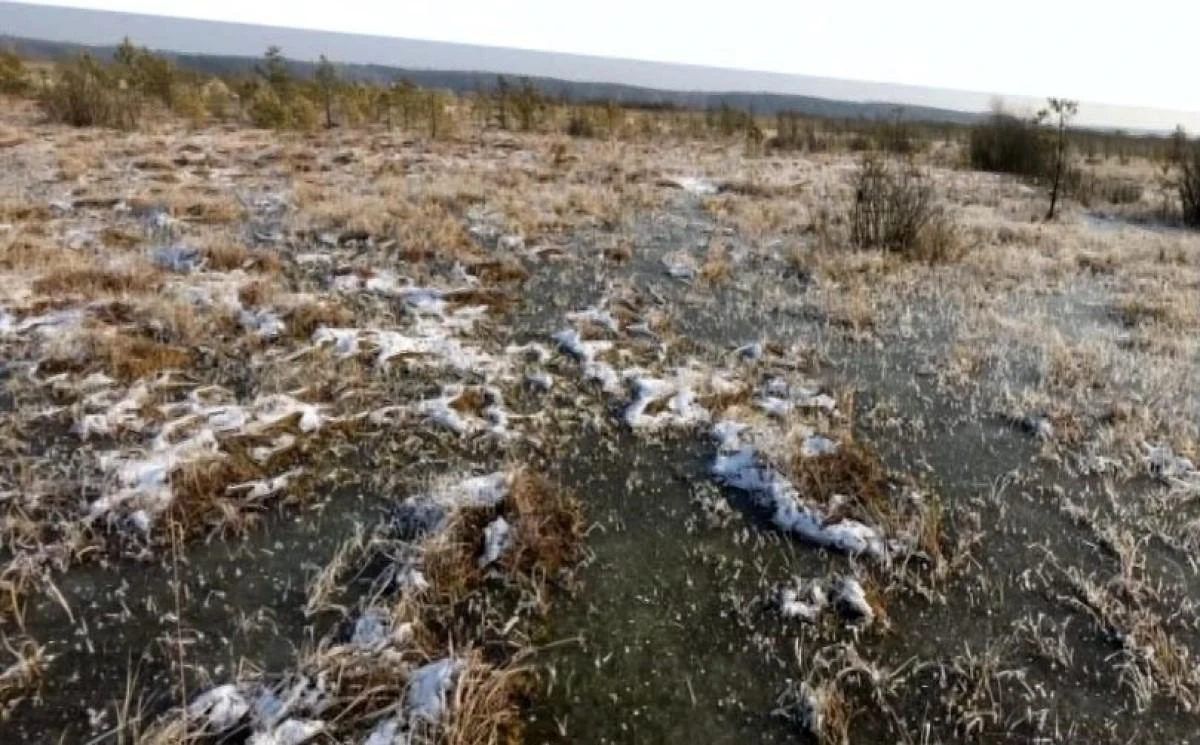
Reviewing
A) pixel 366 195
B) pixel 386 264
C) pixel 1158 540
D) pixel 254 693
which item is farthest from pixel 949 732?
pixel 366 195

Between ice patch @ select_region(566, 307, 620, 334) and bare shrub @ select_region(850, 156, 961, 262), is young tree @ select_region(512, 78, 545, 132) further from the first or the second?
ice patch @ select_region(566, 307, 620, 334)

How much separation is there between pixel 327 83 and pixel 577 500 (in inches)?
930

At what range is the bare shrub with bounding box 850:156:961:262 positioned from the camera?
30.7 feet

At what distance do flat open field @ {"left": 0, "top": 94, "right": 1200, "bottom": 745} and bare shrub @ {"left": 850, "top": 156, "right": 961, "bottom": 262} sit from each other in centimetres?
119

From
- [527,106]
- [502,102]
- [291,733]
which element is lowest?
[291,733]

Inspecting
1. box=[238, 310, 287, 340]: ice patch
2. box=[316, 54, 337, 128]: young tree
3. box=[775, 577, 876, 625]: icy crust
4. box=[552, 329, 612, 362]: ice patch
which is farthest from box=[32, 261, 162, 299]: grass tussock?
box=[316, 54, 337, 128]: young tree

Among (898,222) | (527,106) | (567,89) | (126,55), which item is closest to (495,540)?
(898,222)

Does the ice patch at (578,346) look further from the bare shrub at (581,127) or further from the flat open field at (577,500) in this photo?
the bare shrub at (581,127)

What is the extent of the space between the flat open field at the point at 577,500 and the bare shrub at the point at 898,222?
3.89 feet

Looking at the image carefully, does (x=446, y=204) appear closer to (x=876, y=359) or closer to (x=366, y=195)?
(x=366, y=195)

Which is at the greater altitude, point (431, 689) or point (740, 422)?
point (740, 422)

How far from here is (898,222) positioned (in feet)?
31.0

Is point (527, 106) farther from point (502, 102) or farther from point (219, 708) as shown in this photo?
point (219, 708)

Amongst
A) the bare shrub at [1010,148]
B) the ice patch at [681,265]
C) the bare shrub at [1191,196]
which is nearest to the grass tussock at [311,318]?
the ice patch at [681,265]
